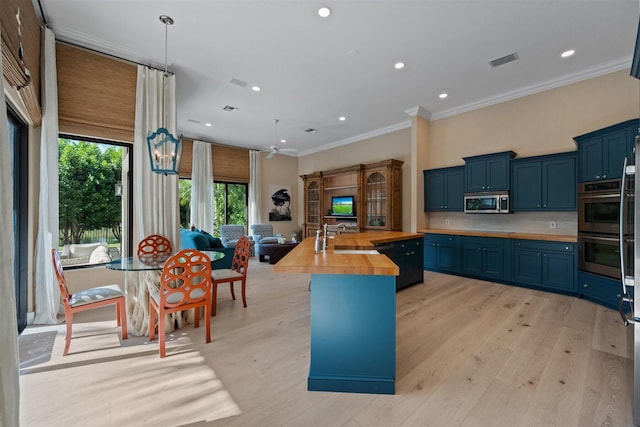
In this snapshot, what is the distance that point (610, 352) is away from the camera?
240 cm

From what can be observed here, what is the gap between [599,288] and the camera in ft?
11.6

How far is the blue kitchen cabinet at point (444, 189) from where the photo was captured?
5348mm

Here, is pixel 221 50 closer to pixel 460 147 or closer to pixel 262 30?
pixel 262 30

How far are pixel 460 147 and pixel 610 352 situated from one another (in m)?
4.06

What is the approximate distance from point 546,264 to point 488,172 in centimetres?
177

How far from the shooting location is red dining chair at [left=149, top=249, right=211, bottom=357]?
8.08ft

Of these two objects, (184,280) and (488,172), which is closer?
(184,280)

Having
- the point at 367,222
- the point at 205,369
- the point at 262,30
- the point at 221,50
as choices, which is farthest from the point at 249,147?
the point at 205,369

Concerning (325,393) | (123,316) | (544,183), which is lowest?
(325,393)

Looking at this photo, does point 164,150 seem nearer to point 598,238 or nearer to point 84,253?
point 84,253

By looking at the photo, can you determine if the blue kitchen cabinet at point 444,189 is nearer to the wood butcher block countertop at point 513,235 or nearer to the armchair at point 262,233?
the wood butcher block countertop at point 513,235

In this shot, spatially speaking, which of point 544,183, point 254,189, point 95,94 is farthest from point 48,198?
point 544,183

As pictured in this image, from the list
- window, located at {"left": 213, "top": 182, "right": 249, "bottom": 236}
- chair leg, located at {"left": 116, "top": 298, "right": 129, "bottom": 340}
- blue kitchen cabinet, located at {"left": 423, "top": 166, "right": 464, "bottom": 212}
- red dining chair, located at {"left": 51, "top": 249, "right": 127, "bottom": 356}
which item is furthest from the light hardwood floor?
window, located at {"left": 213, "top": 182, "right": 249, "bottom": 236}

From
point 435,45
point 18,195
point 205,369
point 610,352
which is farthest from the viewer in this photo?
point 435,45
